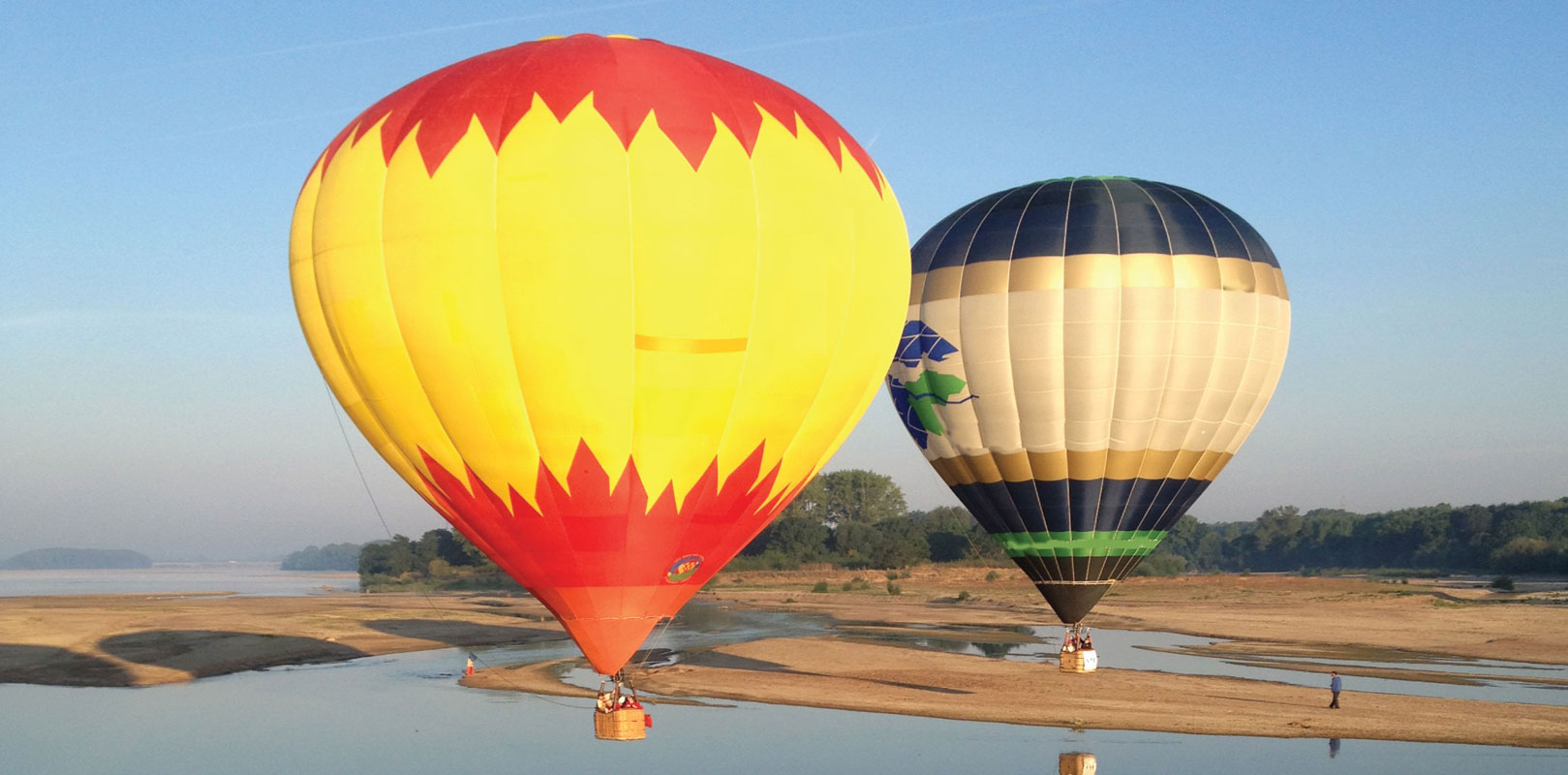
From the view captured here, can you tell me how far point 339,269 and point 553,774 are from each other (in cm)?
1235

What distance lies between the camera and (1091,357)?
28.7m

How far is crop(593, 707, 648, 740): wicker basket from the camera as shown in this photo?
1700 centimetres

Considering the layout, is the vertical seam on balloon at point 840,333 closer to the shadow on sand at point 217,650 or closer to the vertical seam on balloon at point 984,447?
the vertical seam on balloon at point 984,447

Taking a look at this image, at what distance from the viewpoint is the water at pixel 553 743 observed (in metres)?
25.5

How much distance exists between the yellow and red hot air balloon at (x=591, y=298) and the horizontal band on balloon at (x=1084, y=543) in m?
12.9

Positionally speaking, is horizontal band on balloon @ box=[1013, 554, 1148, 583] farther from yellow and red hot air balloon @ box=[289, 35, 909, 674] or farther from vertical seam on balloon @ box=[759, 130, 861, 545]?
yellow and red hot air balloon @ box=[289, 35, 909, 674]

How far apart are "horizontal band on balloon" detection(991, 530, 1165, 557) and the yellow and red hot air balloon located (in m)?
12.9

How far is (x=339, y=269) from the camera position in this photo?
16.8 meters

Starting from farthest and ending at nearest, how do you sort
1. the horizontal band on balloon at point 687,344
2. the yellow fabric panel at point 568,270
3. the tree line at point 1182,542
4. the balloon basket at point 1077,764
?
the tree line at point 1182,542 < the balloon basket at point 1077,764 < the horizontal band on balloon at point 687,344 < the yellow fabric panel at point 568,270

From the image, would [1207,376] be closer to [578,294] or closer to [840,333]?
[840,333]

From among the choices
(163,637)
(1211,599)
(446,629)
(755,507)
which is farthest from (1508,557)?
(755,507)

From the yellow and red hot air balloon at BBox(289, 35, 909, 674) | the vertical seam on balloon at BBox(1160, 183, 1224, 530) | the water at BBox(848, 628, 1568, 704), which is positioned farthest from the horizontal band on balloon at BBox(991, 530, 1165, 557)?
the yellow and red hot air balloon at BBox(289, 35, 909, 674)

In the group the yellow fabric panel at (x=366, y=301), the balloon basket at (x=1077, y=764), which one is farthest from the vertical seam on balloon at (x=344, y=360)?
the balloon basket at (x=1077, y=764)

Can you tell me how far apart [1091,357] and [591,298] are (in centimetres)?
1557
